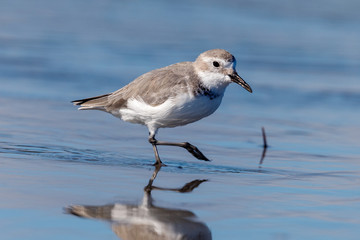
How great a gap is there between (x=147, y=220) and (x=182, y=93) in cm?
190

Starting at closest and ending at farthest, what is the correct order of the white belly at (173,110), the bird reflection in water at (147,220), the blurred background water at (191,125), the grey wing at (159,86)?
the bird reflection in water at (147,220)
the blurred background water at (191,125)
the white belly at (173,110)
the grey wing at (159,86)

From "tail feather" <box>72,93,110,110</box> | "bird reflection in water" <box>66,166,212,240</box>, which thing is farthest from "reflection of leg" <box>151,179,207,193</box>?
"tail feather" <box>72,93,110,110</box>

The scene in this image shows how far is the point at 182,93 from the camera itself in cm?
641

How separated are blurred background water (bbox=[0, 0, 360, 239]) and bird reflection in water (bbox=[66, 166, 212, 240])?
91 millimetres

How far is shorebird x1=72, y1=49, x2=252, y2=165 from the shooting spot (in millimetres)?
6430

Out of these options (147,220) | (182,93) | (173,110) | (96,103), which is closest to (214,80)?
(182,93)

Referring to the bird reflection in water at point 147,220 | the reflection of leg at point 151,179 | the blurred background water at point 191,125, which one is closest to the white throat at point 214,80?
the blurred background water at point 191,125

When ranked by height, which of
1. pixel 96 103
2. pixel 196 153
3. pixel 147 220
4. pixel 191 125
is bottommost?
pixel 147 220

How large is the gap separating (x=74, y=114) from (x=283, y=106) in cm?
296

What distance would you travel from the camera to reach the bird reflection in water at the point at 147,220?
4.51 m

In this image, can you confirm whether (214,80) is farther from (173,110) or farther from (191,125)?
(191,125)

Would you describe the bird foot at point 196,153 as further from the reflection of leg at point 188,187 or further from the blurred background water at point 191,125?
the reflection of leg at point 188,187

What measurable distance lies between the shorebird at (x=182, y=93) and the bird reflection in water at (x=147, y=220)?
141cm

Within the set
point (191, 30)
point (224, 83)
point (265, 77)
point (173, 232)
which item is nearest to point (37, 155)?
point (224, 83)
